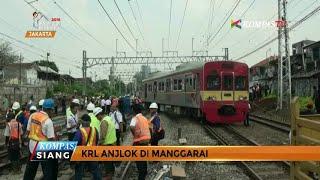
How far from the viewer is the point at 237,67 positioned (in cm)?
2564

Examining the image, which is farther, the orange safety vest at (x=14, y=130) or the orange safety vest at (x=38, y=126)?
the orange safety vest at (x=14, y=130)

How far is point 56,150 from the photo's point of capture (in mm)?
7262

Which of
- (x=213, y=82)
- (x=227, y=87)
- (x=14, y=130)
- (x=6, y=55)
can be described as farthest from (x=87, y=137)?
(x=6, y=55)

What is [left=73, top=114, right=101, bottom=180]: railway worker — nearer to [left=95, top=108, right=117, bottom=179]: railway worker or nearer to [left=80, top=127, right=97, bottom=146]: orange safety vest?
[left=80, top=127, right=97, bottom=146]: orange safety vest

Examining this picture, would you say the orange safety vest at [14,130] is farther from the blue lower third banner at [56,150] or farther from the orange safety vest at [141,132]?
the blue lower third banner at [56,150]

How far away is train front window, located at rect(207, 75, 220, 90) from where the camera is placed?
25.0 meters

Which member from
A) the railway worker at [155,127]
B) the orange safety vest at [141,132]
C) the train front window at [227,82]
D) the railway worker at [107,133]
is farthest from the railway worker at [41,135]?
the train front window at [227,82]

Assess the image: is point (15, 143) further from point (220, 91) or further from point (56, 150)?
point (220, 91)

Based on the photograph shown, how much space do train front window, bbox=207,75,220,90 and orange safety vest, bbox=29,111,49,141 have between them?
16.6m

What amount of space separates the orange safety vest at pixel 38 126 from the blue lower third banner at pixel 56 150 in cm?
99

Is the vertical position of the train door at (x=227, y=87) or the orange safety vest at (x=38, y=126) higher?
the train door at (x=227, y=87)

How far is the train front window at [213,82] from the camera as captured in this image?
82.2ft

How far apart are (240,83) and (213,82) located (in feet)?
4.84

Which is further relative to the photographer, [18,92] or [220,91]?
[18,92]
